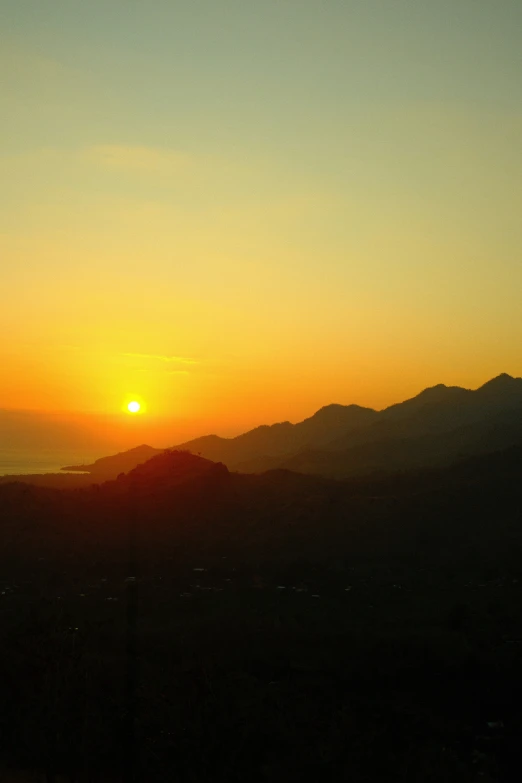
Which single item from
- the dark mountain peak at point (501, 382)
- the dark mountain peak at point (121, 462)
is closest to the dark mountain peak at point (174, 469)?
the dark mountain peak at point (121, 462)

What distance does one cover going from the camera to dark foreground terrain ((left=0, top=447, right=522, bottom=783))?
9.73 metres

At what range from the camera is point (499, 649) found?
48.2 ft

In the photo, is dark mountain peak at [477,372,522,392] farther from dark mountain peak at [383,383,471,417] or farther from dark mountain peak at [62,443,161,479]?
dark mountain peak at [62,443,161,479]

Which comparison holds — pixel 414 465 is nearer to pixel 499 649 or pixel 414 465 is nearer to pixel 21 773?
pixel 499 649

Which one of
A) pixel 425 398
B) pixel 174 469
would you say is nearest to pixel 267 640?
pixel 174 469

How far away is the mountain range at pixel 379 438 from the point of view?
67125 mm

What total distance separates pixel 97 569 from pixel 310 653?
40.8ft

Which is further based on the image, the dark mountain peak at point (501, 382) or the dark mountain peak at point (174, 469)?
the dark mountain peak at point (501, 382)

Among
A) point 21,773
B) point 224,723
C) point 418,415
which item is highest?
point 418,415

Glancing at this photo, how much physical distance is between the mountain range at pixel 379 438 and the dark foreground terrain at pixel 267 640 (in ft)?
85.2

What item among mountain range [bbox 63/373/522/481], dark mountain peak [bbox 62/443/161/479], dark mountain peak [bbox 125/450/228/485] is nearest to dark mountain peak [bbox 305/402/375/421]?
mountain range [bbox 63/373/522/481]

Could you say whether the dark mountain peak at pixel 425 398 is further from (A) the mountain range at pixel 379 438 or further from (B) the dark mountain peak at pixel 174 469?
(B) the dark mountain peak at pixel 174 469

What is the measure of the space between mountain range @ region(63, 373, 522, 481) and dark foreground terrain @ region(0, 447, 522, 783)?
25971 millimetres

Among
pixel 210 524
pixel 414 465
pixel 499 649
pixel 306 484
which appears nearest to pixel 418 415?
pixel 414 465
